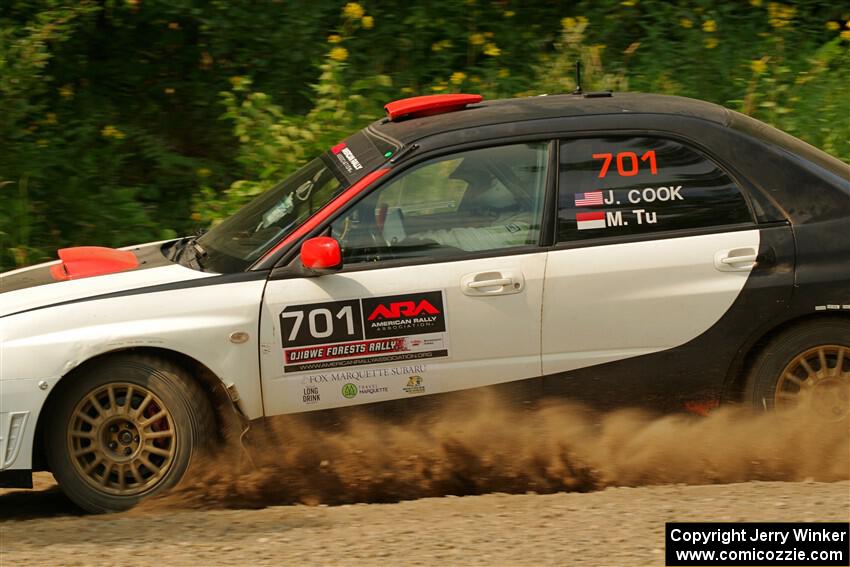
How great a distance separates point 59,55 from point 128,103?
2.30 feet

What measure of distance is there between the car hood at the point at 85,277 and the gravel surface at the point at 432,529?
0.95m

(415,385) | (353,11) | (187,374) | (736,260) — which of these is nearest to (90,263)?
(187,374)

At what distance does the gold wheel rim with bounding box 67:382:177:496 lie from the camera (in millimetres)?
5098

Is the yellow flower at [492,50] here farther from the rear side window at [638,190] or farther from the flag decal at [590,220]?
the flag decal at [590,220]

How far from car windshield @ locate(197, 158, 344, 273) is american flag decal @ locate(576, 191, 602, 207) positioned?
1048 mm

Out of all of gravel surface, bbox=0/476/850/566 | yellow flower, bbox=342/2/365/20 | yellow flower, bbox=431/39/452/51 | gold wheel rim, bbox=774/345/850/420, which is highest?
yellow flower, bbox=342/2/365/20

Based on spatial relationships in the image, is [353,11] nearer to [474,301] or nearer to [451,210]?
[451,210]

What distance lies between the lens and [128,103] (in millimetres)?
10141

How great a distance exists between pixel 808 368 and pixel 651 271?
827 mm

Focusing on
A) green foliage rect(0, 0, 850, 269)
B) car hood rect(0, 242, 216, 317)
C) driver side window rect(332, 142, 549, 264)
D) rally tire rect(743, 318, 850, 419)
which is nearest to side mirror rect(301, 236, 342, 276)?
driver side window rect(332, 142, 549, 264)

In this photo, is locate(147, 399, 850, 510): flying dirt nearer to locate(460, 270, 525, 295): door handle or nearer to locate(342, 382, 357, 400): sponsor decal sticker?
locate(342, 382, 357, 400): sponsor decal sticker

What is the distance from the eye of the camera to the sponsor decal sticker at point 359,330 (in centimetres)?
514

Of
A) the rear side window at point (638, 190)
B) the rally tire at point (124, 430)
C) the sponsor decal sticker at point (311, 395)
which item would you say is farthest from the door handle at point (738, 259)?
the rally tire at point (124, 430)

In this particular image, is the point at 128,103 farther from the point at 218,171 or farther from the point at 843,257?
the point at 843,257
